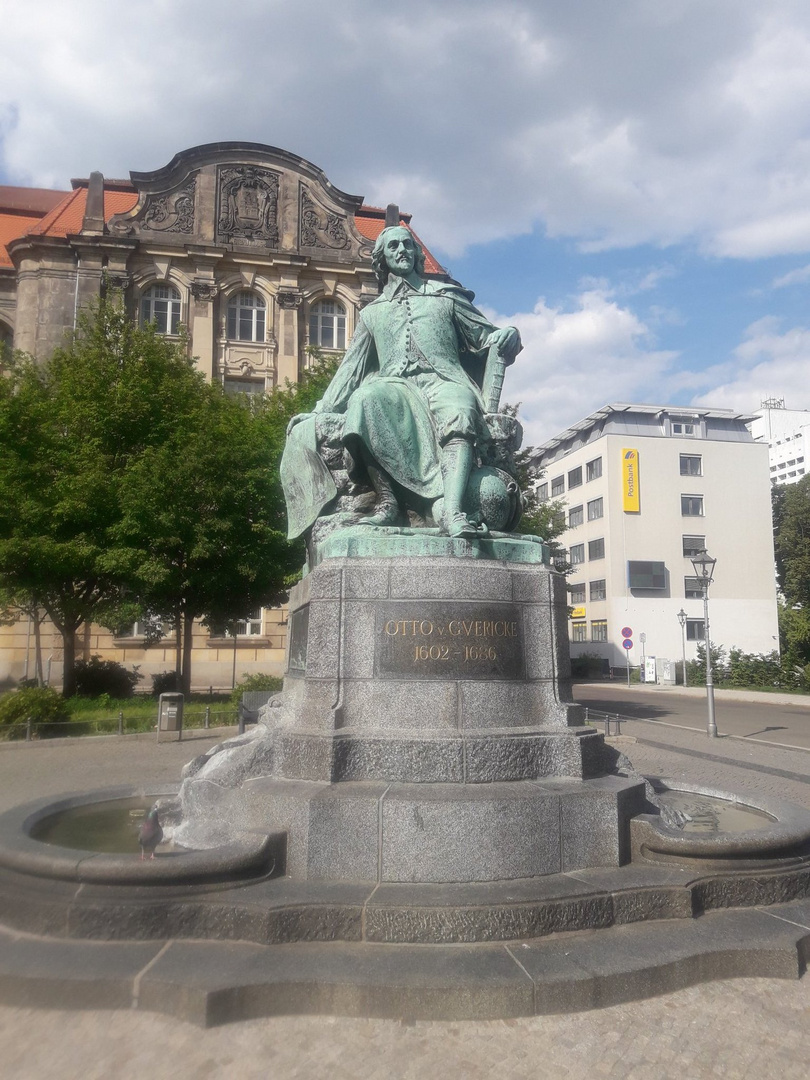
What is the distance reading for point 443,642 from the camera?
224 inches

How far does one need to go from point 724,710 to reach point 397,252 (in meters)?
23.3

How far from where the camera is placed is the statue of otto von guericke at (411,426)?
6582 mm

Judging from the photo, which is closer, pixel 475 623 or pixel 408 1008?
pixel 408 1008

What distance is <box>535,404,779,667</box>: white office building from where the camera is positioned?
166ft

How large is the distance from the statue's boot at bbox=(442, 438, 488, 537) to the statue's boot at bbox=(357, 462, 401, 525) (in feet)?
1.45

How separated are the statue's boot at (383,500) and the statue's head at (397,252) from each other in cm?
194

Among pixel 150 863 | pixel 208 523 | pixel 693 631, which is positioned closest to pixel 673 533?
pixel 693 631

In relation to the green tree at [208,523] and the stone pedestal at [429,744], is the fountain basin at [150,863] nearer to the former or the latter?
the stone pedestal at [429,744]

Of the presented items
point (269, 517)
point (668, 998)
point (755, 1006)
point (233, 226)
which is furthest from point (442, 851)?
point (233, 226)

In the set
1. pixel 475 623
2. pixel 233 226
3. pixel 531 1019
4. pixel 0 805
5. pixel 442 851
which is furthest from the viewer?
pixel 233 226

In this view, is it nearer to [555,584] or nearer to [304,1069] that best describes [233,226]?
[555,584]

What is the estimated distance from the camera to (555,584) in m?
6.18

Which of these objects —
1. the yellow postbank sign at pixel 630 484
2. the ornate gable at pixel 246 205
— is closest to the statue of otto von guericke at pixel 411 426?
the ornate gable at pixel 246 205

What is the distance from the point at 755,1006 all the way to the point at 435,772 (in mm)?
2063
